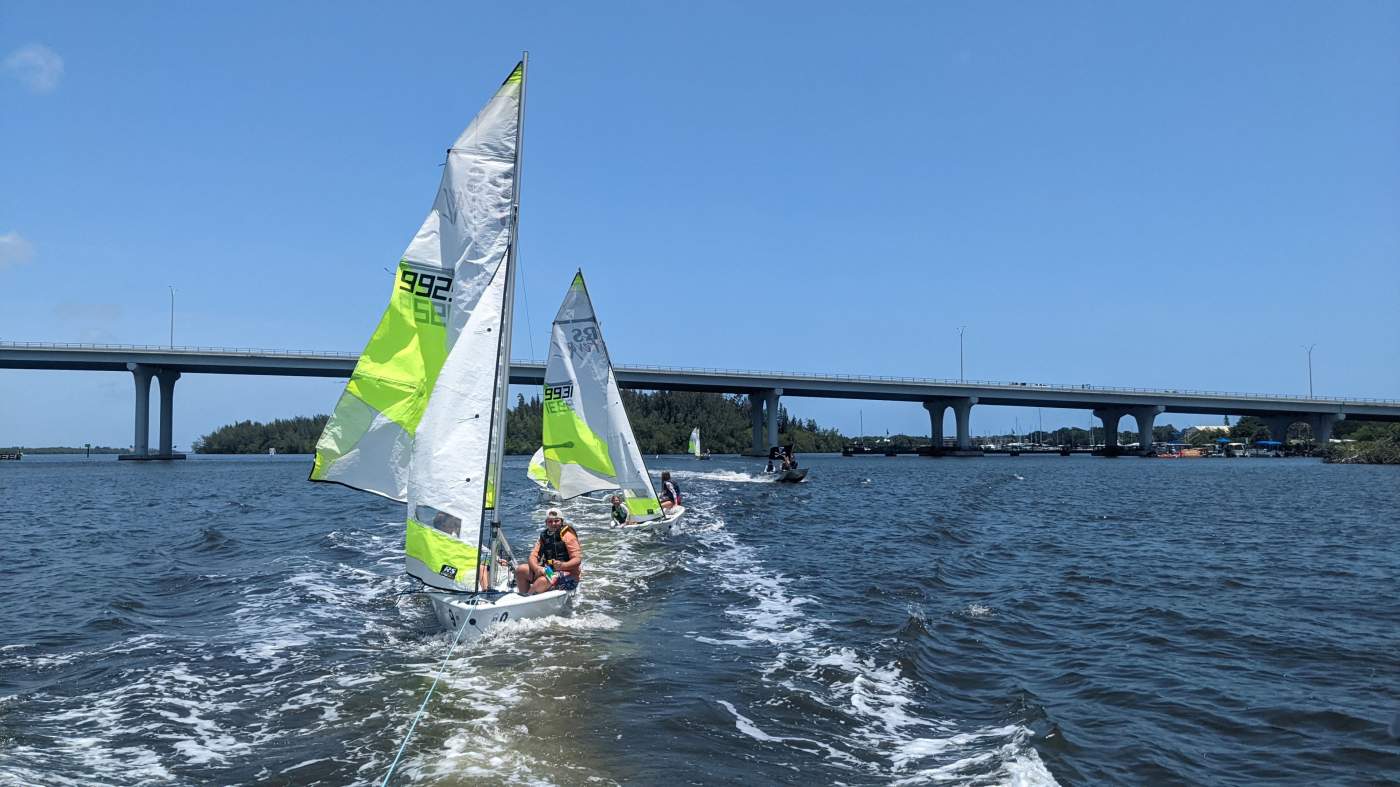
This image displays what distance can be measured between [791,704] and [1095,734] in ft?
11.9

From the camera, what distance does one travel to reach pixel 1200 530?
31.5m

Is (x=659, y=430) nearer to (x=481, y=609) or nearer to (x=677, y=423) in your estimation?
(x=677, y=423)

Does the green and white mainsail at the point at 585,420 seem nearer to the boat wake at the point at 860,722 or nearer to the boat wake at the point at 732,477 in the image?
the boat wake at the point at 860,722

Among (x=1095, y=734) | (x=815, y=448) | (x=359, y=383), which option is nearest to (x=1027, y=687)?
(x=1095, y=734)

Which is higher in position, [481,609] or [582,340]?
[582,340]

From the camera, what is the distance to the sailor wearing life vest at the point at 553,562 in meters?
15.4

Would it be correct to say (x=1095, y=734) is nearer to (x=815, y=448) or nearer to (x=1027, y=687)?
(x=1027, y=687)

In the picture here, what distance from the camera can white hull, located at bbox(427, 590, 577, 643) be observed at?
13703 millimetres

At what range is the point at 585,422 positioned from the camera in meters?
26.9

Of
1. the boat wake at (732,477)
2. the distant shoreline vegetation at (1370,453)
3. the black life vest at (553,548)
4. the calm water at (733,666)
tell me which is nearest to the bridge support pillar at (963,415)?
the distant shoreline vegetation at (1370,453)

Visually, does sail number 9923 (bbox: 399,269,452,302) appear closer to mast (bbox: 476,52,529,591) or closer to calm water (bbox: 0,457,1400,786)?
mast (bbox: 476,52,529,591)

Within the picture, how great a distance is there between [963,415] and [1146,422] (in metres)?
28.8

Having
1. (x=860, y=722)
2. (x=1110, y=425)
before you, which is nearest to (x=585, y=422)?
(x=860, y=722)

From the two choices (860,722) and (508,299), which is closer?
(860,722)
